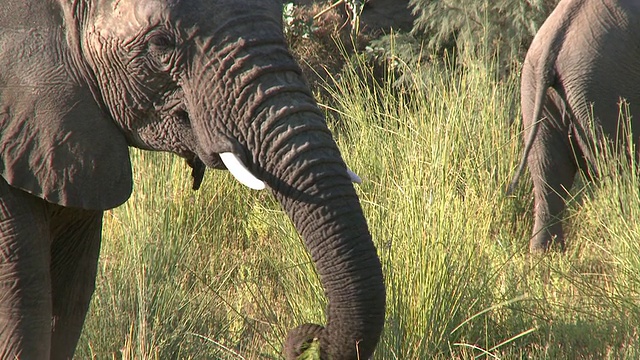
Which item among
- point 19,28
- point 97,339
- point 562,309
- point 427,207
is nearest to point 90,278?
point 97,339

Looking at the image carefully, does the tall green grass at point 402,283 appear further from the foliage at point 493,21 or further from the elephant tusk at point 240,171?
→ the foliage at point 493,21

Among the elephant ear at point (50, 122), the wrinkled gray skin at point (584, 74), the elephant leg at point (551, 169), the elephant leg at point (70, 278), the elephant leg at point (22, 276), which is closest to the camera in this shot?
the elephant ear at point (50, 122)

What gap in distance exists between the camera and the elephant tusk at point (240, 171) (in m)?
2.57

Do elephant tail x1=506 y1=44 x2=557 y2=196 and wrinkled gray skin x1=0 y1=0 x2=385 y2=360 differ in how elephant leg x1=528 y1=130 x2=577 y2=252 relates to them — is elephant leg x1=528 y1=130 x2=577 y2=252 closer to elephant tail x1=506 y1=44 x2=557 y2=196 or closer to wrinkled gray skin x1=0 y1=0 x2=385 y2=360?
elephant tail x1=506 y1=44 x2=557 y2=196

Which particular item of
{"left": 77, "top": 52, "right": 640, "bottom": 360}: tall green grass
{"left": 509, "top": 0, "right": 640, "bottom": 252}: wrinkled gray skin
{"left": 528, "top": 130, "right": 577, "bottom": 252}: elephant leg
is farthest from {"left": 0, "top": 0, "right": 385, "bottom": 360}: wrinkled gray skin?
{"left": 528, "top": 130, "right": 577, "bottom": 252}: elephant leg

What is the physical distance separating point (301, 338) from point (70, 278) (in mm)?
892

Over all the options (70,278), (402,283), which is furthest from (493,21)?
(70,278)

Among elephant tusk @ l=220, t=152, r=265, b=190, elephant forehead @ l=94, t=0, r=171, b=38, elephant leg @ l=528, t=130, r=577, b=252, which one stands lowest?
elephant leg @ l=528, t=130, r=577, b=252

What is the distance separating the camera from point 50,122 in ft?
8.82

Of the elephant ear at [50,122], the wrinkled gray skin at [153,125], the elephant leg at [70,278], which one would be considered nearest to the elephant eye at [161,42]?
the wrinkled gray skin at [153,125]

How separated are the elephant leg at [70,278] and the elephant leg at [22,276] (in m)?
0.41

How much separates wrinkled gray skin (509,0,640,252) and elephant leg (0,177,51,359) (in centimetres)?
387

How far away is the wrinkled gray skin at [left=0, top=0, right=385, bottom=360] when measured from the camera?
258 centimetres

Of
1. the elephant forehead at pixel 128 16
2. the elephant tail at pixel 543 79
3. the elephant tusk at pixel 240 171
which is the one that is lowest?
the elephant tusk at pixel 240 171
